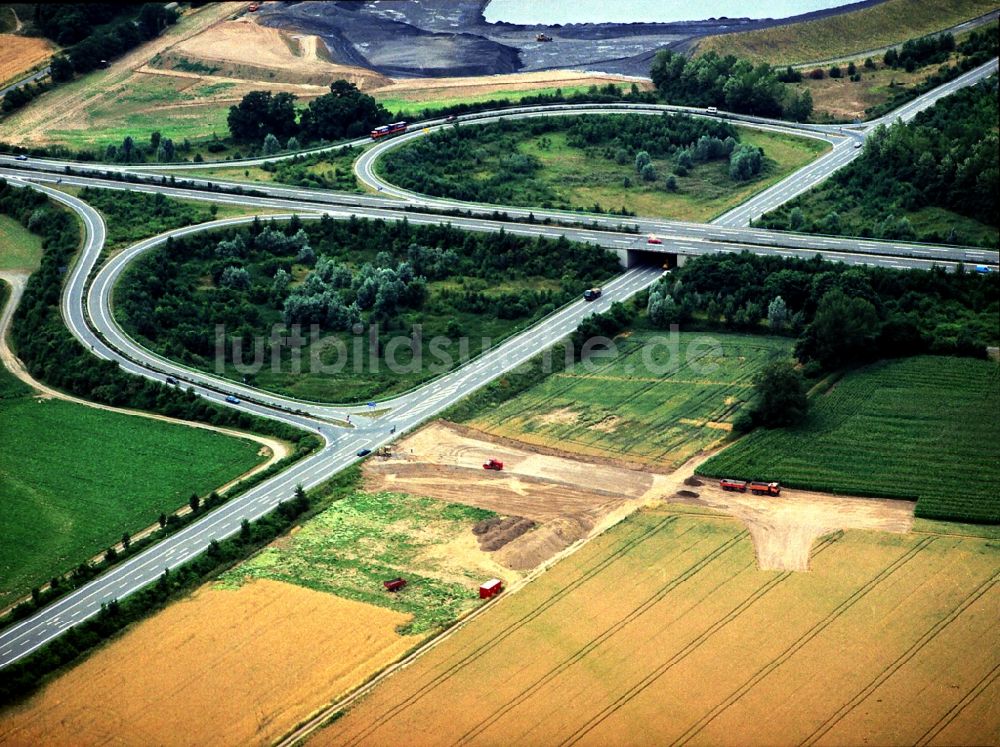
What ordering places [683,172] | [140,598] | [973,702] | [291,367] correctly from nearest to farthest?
1. [973,702]
2. [140,598]
3. [291,367]
4. [683,172]

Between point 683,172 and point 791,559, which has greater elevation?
point 683,172

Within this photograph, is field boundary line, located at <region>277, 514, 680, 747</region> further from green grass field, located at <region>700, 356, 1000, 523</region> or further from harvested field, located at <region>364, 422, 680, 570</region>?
green grass field, located at <region>700, 356, 1000, 523</region>

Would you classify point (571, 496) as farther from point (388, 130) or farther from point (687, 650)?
point (388, 130)

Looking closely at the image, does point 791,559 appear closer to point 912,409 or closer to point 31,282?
point 912,409

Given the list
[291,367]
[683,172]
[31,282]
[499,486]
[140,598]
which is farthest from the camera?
[683,172]

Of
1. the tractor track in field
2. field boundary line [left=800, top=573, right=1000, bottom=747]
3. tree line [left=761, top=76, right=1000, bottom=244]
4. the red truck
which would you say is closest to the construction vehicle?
the red truck

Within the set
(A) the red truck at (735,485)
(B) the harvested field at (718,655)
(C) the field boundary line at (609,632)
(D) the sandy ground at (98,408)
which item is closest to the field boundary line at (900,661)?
(B) the harvested field at (718,655)

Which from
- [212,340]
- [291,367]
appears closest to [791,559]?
[291,367]
